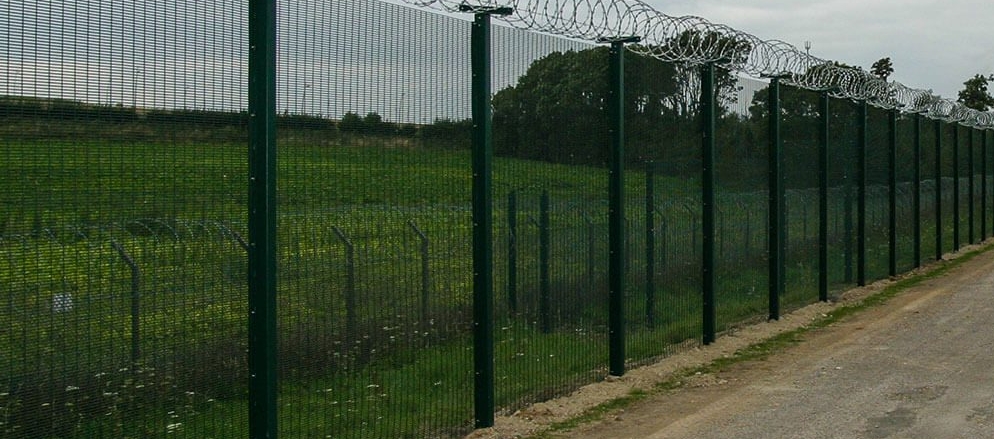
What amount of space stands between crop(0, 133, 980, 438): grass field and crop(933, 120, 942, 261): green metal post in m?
14.1

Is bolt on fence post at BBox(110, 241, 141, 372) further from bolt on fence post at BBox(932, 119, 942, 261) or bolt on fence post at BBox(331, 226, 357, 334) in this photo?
bolt on fence post at BBox(932, 119, 942, 261)

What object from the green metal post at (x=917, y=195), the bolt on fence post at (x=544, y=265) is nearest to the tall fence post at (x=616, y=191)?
the bolt on fence post at (x=544, y=265)

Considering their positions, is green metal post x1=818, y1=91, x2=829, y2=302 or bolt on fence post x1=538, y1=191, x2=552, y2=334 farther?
green metal post x1=818, y1=91, x2=829, y2=302

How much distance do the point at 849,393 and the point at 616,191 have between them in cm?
231

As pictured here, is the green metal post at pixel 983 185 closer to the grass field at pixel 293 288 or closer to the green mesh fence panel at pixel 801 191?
the green mesh fence panel at pixel 801 191

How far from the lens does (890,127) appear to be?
17375mm

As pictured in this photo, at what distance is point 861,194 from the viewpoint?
51.0 feet

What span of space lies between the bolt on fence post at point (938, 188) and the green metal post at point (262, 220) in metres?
17.8

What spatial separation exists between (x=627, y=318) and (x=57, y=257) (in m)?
5.49

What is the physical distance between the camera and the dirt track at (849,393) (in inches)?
292

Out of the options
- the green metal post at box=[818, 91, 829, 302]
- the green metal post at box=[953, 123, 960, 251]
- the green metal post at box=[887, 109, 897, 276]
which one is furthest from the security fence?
the green metal post at box=[953, 123, 960, 251]

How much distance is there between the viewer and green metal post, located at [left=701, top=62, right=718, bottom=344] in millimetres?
10445

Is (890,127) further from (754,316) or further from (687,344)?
(687,344)

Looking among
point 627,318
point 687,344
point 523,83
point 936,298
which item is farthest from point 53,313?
point 936,298
